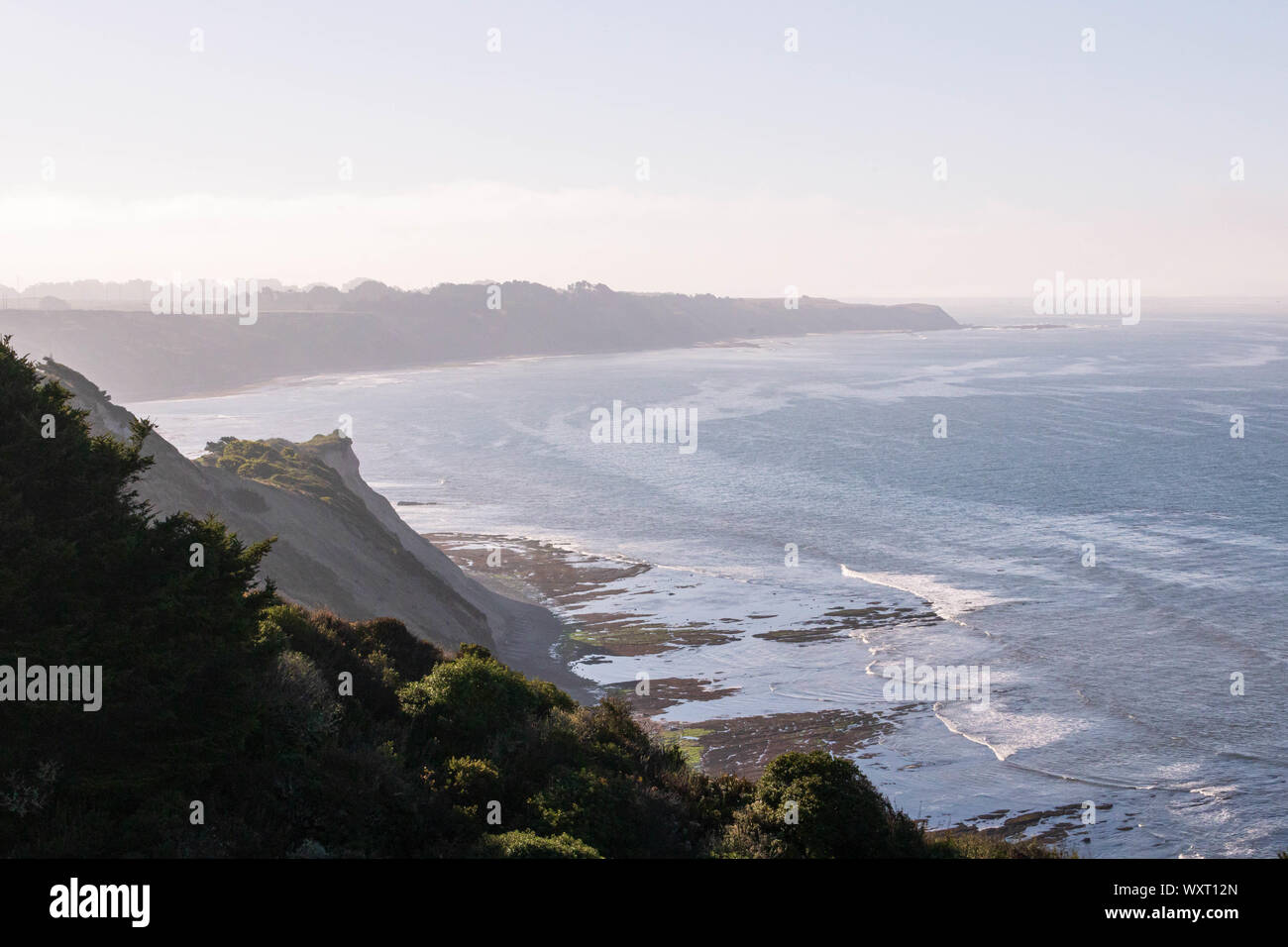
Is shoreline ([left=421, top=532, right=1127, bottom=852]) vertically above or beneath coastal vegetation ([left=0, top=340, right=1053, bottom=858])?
beneath

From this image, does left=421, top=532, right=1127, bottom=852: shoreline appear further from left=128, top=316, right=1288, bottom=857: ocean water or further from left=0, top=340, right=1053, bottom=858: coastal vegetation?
left=0, top=340, right=1053, bottom=858: coastal vegetation

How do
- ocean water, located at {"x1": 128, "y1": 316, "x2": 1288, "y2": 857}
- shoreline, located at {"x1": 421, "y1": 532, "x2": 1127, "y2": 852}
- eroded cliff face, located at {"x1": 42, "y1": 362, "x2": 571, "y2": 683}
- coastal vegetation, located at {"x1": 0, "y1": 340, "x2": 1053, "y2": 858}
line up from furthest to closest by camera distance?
1. eroded cliff face, located at {"x1": 42, "y1": 362, "x2": 571, "y2": 683}
2. ocean water, located at {"x1": 128, "y1": 316, "x2": 1288, "y2": 857}
3. shoreline, located at {"x1": 421, "y1": 532, "x2": 1127, "y2": 852}
4. coastal vegetation, located at {"x1": 0, "y1": 340, "x2": 1053, "y2": 858}

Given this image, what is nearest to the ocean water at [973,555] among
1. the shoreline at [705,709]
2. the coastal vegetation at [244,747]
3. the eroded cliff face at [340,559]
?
the shoreline at [705,709]

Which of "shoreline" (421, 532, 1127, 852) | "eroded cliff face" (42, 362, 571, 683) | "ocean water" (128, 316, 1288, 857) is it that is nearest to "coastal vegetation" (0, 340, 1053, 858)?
"shoreline" (421, 532, 1127, 852)

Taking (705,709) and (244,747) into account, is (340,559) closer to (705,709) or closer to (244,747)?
(705,709)

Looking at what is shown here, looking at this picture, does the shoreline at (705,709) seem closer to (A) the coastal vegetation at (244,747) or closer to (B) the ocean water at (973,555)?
(B) the ocean water at (973,555)
